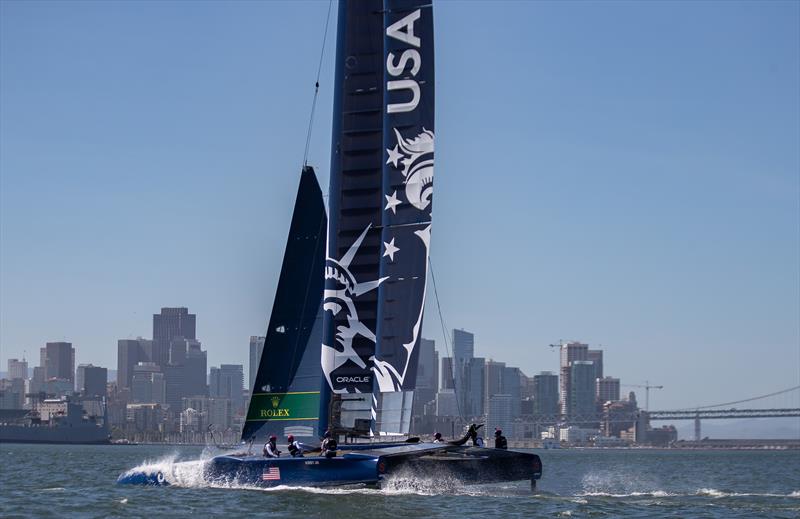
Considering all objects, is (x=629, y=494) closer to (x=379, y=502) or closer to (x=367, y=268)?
(x=379, y=502)

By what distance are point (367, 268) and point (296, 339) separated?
285cm

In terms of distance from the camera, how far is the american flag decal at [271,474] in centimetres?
2770

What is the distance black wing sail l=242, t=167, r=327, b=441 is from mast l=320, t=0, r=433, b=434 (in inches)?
40.7

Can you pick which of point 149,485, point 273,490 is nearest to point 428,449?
point 273,490

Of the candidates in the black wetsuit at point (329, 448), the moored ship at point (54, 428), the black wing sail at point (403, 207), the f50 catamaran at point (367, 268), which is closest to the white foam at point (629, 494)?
the f50 catamaran at point (367, 268)

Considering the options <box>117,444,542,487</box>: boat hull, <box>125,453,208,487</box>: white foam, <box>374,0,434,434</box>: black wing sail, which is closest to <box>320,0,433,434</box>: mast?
<box>374,0,434,434</box>: black wing sail

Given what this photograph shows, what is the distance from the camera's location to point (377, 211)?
30.6 meters

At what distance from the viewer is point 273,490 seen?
91.0 ft

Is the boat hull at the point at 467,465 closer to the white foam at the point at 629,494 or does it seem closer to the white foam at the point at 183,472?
the white foam at the point at 629,494

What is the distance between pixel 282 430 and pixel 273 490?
383 centimetres

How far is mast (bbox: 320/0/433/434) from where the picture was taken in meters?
29.8

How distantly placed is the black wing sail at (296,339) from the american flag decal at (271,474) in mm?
3211

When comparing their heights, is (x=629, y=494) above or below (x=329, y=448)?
below

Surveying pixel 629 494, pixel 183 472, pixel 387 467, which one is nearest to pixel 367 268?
pixel 387 467
